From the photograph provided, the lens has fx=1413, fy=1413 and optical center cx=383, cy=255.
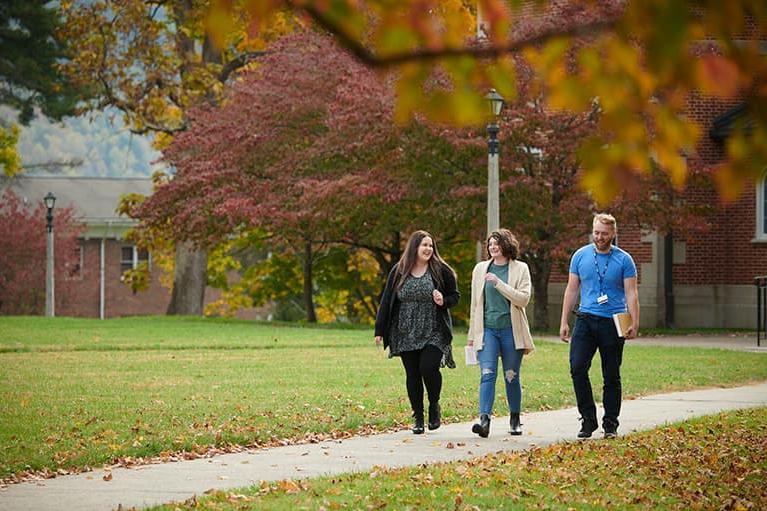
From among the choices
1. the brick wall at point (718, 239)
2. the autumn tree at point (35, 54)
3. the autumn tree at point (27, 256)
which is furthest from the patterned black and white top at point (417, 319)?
the autumn tree at point (27, 256)

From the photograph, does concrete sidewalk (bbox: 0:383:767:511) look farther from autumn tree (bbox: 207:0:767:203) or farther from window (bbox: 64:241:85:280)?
window (bbox: 64:241:85:280)

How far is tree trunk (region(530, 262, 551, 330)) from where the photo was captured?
107ft

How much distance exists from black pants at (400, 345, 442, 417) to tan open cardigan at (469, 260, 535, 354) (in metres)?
0.40

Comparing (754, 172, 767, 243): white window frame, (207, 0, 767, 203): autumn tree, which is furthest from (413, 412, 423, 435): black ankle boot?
(754, 172, 767, 243): white window frame

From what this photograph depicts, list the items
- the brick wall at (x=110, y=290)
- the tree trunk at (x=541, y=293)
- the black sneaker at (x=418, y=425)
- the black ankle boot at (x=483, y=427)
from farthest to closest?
the brick wall at (x=110, y=290) < the tree trunk at (x=541, y=293) < the black sneaker at (x=418, y=425) < the black ankle boot at (x=483, y=427)

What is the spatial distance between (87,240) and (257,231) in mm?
27274

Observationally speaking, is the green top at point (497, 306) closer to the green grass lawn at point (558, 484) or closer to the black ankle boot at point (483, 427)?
the black ankle boot at point (483, 427)

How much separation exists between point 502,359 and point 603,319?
1048 millimetres

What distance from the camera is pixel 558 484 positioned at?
367 inches

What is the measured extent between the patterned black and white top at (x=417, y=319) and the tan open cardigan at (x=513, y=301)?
343 mm

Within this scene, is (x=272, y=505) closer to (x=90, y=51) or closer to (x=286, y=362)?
(x=286, y=362)

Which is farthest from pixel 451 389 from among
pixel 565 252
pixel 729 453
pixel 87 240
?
pixel 87 240

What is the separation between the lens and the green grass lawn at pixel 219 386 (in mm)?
12086

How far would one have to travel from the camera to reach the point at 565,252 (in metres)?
30.0
